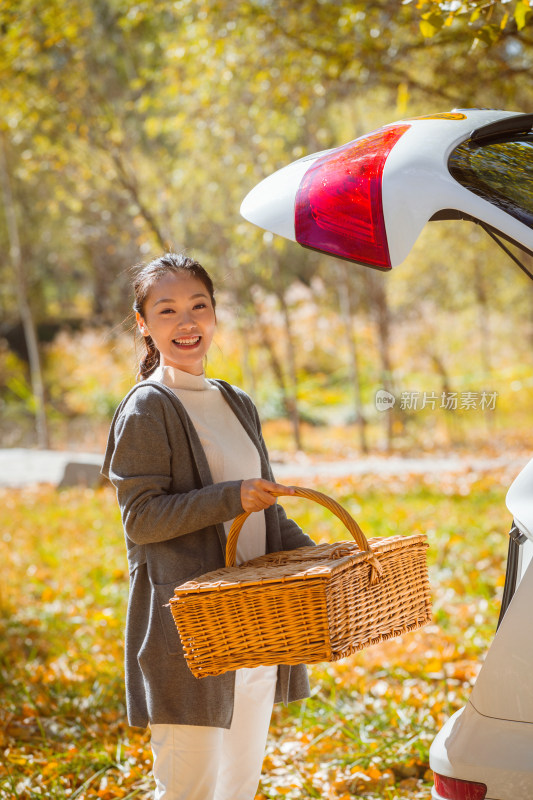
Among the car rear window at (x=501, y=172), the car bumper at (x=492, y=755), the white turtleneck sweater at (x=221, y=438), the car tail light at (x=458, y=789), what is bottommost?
the car tail light at (x=458, y=789)

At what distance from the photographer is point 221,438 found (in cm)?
246

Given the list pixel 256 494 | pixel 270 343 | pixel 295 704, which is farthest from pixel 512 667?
pixel 270 343

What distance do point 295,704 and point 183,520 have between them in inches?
89.7

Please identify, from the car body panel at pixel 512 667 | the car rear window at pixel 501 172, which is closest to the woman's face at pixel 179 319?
the car rear window at pixel 501 172

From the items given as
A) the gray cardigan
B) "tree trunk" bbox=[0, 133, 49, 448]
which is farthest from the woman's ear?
"tree trunk" bbox=[0, 133, 49, 448]

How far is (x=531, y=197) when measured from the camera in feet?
6.39

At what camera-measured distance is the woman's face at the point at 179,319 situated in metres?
2.42

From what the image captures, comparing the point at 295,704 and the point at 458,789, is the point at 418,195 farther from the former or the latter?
the point at 295,704

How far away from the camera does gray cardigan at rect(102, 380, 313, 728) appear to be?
2.20 m

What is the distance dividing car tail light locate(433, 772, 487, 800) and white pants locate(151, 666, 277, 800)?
2.31 ft

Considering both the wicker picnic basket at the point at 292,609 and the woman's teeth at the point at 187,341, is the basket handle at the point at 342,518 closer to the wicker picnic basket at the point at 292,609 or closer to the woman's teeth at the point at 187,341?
the wicker picnic basket at the point at 292,609

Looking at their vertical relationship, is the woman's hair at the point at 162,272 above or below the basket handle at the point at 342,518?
above

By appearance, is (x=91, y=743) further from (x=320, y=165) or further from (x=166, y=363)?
(x=320, y=165)

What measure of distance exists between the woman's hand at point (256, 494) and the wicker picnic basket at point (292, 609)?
0.06m
